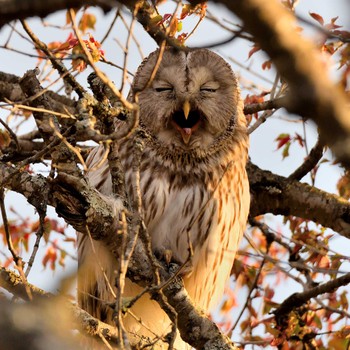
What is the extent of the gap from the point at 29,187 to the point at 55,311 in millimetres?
2085

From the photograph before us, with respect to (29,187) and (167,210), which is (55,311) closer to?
(29,187)

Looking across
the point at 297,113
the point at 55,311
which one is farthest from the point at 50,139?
the point at 297,113

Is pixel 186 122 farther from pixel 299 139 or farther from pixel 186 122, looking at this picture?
pixel 299 139

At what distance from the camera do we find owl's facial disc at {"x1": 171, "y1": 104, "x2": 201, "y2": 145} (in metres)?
5.64

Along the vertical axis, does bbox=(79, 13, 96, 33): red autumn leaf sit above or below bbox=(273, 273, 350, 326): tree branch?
above

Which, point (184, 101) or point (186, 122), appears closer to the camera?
point (184, 101)

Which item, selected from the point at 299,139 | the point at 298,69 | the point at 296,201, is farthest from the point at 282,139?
the point at 298,69

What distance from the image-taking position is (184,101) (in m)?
5.57

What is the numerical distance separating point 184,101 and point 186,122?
0.76 feet

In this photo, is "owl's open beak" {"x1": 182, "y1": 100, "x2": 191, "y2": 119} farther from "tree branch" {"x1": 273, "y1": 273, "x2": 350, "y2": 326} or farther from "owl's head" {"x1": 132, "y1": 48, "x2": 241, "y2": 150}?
"tree branch" {"x1": 273, "y1": 273, "x2": 350, "y2": 326}

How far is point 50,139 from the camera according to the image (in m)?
4.29

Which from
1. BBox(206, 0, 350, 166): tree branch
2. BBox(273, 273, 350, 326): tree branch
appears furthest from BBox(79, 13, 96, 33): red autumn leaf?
BBox(206, 0, 350, 166): tree branch

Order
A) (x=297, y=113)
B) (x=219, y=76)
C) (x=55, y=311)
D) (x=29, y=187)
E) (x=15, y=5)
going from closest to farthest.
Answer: (x=297, y=113), (x=15, y=5), (x=55, y=311), (x=29, y=187), (x=219, y=76)

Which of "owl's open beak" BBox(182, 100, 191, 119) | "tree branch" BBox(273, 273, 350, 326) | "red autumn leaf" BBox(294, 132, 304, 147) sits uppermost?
"red autumn leaf" BBox(294, 132, 304, 147)
